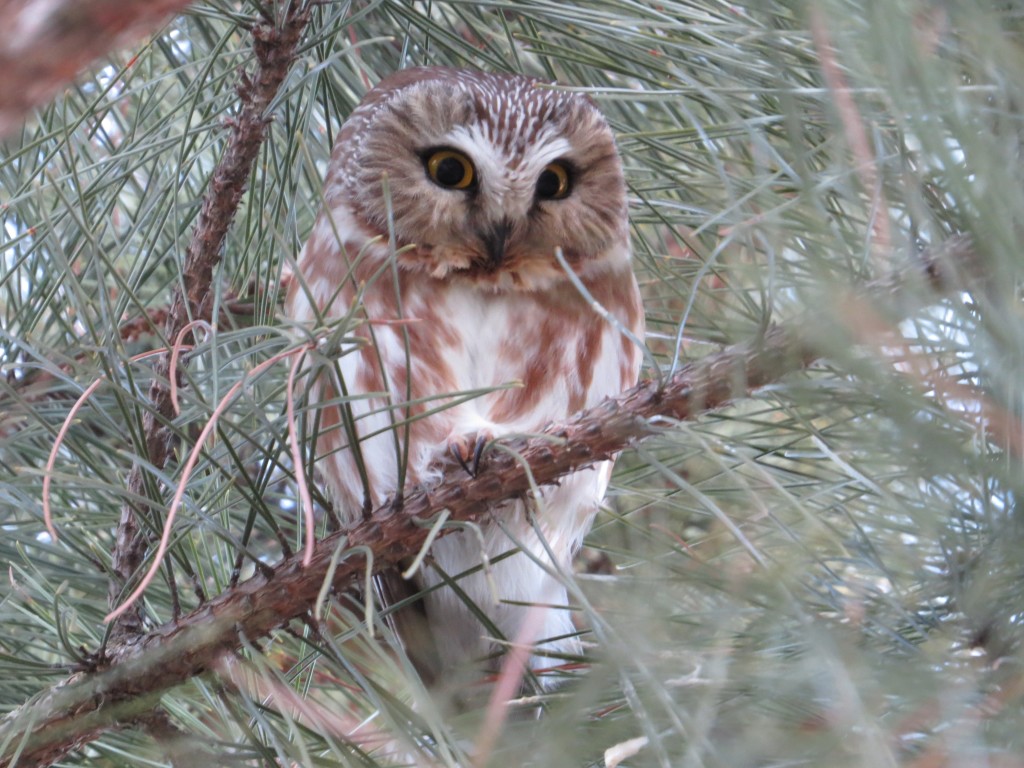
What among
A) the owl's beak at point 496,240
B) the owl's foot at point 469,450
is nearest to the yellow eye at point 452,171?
the owl's beak at point 496,240

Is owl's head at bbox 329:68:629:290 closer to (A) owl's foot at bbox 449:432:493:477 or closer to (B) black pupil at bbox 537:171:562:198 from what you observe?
(B) black pupil at bbox 537:171:562:198

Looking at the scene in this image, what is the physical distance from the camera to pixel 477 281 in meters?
2.06

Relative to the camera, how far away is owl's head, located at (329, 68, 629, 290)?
204 cm

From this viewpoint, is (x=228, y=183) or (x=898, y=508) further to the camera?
(x=228, y=183)

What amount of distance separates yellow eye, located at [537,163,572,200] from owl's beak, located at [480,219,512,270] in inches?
5.9

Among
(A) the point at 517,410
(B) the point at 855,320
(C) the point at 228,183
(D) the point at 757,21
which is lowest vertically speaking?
(A) the point at 517,410

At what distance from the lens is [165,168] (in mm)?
2250

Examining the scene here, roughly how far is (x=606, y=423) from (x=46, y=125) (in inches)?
47.4

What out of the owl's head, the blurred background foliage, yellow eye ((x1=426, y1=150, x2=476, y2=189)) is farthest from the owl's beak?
the blurred background foliage

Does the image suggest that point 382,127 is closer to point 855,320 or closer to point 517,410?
point 517,410

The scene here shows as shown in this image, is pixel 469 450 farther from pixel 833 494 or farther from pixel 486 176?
pixel 486 176

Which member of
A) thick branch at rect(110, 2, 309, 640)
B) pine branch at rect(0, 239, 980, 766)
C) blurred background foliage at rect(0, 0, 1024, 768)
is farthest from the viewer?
thick branch at rect(110, 2, 309, 640)

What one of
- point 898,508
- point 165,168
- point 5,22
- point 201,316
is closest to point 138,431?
point 201,316

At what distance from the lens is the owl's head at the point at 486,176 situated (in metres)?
2.04
